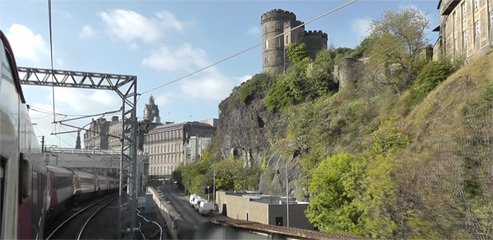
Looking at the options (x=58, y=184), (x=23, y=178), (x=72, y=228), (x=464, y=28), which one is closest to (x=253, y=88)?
(x=464, y=28)

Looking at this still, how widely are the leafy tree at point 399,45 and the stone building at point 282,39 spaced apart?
37.7 m

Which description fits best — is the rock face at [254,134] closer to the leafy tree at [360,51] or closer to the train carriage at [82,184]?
the leafy tree at [360,51]

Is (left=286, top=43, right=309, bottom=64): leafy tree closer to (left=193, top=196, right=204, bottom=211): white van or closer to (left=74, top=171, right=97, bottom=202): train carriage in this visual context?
(left=193, top=196, right=204, bottom=211): white van

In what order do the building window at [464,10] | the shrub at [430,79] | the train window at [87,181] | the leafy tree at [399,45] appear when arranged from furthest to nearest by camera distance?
1. the leafy tree at [399,45]
2. the building window at [464,10]
3. the shrub at [430,79]
4. the train window at [87,181]

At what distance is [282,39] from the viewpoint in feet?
315

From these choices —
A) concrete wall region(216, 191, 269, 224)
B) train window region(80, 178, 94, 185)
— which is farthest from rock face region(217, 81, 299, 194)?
train window region(80, 178, 94, 185)

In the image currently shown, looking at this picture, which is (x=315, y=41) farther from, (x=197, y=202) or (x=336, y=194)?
(x=336, y=194)

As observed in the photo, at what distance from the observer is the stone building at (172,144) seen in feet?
399

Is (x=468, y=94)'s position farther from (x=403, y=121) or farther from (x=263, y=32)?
(x=263, y=32)

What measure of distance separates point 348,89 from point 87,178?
119 ft

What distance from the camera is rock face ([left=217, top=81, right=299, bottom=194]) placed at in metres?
61.4

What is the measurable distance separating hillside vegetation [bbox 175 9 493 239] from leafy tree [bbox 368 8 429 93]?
0.38ft

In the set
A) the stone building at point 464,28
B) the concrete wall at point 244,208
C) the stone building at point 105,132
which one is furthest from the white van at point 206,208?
the stone building at point 464,28

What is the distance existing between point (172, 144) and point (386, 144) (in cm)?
9399
